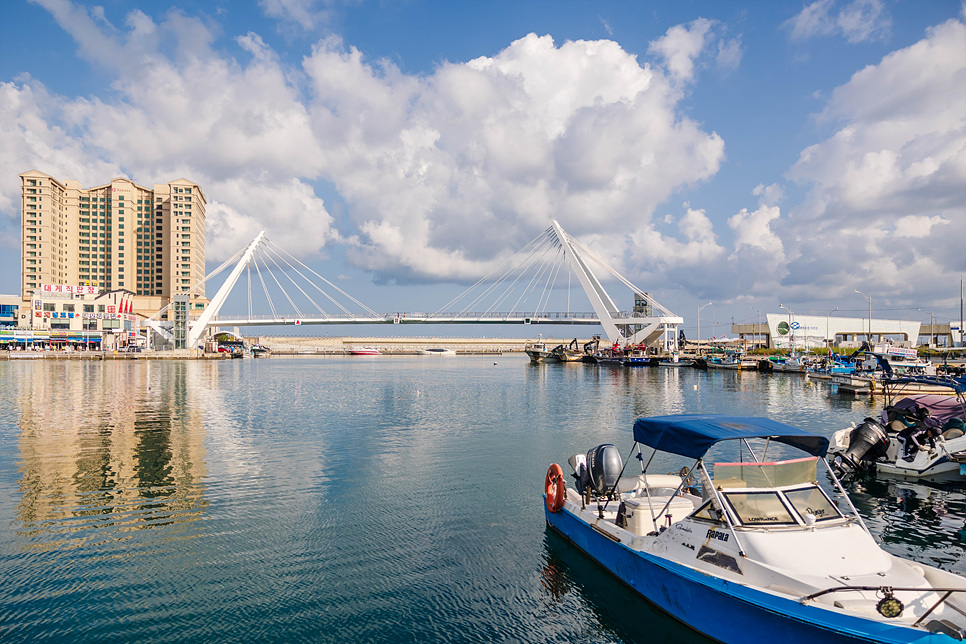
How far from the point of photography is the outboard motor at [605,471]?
12391 mm

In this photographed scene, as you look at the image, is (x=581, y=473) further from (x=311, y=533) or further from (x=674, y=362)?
(x=674, y=362)

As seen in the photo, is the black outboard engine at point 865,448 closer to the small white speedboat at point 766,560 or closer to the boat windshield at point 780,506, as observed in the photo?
the small white speedboat at point 766,560

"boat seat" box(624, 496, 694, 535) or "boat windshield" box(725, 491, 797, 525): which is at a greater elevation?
"boat windshield" box(725, 491, 797, 525)

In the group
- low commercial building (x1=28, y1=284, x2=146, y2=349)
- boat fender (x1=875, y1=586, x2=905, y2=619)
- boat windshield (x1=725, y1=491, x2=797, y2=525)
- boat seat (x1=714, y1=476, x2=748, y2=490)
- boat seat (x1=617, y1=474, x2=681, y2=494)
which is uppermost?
low commercial building (x1=28, y1=284, x2=146, y2=349)

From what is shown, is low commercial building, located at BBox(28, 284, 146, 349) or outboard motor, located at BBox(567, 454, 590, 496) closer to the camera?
outboard motor, located at BBox(567, 454, 590, 496)

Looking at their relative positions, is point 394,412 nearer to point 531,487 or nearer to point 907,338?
point 531,487

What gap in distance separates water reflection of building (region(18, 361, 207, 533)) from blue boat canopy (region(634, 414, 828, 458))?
1131 centimetres

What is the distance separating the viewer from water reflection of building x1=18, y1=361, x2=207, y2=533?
1424 cm

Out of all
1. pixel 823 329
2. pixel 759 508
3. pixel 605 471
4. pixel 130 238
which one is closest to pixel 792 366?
pixel 823 329

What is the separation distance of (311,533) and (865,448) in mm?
18799

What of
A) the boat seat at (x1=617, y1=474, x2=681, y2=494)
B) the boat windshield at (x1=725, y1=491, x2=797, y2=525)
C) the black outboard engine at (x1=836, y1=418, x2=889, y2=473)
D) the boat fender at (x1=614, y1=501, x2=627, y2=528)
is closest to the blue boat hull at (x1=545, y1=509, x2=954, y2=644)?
the boat fender at (x1=614, y1=501, x2=627, y2=528)

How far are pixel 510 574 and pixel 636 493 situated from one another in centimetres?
336

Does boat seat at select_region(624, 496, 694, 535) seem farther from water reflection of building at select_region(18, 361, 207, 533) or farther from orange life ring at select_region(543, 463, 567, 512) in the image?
water reflection of building at select_region(18, 361, 207, 533)

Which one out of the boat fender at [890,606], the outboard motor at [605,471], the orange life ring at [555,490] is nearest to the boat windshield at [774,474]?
the boat fender at [890,606]
